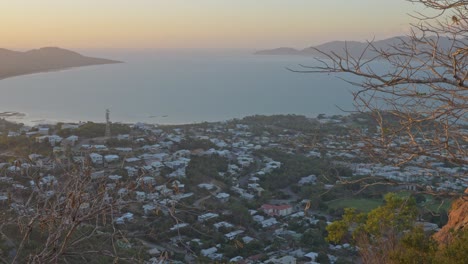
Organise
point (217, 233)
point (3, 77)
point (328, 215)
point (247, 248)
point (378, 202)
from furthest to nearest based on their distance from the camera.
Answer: point (3, 77), point (378, 202), point (328, 215), point (217, 233), point (247, 248)

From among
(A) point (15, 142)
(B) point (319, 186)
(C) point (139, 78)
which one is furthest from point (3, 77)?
(B) point (319, 186)

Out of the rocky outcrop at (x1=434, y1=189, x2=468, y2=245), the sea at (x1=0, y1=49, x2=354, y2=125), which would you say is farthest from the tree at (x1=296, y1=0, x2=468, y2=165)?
the sea at (x1=0, y1=49, x2=354, y2=125)

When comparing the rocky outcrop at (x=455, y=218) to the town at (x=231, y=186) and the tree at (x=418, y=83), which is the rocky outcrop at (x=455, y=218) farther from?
the tree at (x=418, y=83)

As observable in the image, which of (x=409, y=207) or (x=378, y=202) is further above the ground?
(x=409, y=207)

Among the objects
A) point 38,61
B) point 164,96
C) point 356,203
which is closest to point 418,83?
point 356,203

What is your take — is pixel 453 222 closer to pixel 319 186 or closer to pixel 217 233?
pixel 217 233

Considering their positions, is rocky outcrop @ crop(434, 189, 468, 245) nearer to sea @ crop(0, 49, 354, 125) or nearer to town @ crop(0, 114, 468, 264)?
town @ crop(0, 114, 468, 264)

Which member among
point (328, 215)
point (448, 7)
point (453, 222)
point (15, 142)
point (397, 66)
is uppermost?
point (448, 7)
